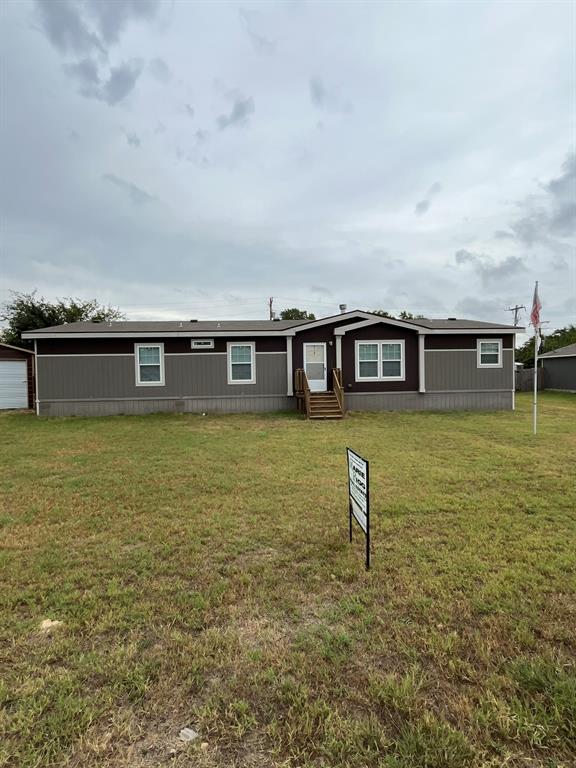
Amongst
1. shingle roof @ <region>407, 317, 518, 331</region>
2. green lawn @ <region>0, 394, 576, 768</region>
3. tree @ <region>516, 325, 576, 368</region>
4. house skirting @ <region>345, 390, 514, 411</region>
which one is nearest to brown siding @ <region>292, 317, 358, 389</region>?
house skirting @ <region>345, 390, 514, 411</region>

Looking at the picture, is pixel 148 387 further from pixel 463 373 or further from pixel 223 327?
pixel 463 373

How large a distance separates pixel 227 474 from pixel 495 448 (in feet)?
17.8

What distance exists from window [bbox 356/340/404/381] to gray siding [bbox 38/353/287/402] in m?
2.91

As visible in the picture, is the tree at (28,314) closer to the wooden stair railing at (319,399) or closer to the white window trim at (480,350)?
the wooden stair railing at (319,399)

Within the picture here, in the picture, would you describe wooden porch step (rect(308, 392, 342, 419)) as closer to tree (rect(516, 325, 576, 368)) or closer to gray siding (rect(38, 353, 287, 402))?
→ gray siding (rect(38, 353, 287, 402))

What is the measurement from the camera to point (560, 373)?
2261 centimetres

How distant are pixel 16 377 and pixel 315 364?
12207 mm

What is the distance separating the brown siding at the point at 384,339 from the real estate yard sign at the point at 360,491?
1086 centimetres

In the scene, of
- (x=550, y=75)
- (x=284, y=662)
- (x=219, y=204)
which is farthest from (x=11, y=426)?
(x=550, y=75)

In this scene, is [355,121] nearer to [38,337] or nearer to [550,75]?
[550,75]

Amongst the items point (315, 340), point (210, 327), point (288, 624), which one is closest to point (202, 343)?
point (210, 327)

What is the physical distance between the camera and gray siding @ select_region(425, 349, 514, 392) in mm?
14680

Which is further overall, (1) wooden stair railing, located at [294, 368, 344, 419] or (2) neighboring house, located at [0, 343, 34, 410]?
(2) neighboring house, located at [0, 343, 34, 410]

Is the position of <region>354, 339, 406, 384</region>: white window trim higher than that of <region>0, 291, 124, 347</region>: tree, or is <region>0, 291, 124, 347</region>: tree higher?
<region>0, 291, 124, 347</region>: tree
